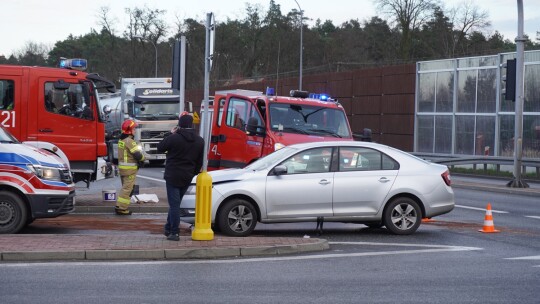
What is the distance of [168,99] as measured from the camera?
35406mm

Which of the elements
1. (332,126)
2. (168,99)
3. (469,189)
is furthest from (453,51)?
(332,126)

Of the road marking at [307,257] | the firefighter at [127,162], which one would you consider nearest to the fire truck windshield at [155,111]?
the firefighter at [127,162]

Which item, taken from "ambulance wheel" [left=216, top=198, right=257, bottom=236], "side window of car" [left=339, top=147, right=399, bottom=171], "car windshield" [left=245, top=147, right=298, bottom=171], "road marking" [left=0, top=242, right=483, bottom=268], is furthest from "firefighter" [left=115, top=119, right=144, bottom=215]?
"road marking" [left=0, top=242, right=483, bottom=268]

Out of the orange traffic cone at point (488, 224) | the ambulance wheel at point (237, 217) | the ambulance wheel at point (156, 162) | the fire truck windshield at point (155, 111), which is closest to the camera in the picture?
the ambulance wheel at point (237, 217)

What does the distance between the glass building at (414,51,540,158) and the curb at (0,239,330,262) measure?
23372mm

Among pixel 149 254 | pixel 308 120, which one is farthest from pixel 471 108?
pixel 149 254

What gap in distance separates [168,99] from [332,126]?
17.7 m

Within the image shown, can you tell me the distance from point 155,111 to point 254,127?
17.8 m

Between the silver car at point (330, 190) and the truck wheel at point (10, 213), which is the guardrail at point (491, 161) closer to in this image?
the silver car at point (330, 190)

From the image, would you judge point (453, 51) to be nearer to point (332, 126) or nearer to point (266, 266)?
point (332, 126)

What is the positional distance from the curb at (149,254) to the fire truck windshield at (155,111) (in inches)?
943

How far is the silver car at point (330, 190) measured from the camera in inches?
530

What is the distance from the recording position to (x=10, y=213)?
43.6ft

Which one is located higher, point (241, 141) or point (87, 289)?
point (241, 141)
